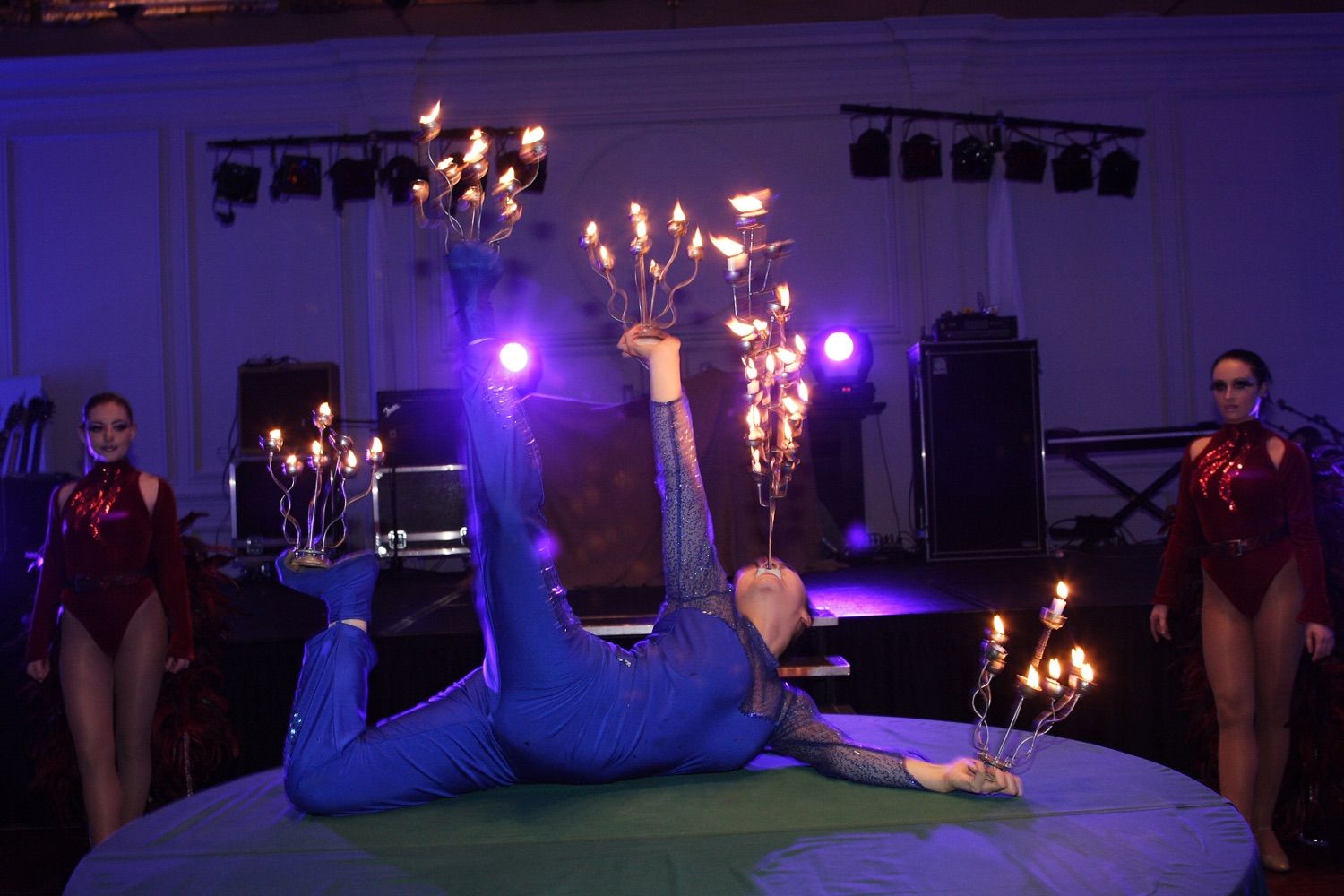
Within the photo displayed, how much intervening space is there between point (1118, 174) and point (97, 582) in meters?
7.59

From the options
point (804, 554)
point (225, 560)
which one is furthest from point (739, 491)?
point (225, 560)

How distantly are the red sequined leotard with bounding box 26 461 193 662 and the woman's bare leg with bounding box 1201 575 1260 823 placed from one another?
3549 mm

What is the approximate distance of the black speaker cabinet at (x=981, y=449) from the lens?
6750mm

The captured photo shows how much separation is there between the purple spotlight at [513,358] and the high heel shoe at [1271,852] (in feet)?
9.98

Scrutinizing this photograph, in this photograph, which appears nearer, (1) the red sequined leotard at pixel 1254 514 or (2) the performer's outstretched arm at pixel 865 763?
(2) the performer's outstretched arm at pixel 865 763

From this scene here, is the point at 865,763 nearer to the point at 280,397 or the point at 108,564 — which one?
the point at 108,564

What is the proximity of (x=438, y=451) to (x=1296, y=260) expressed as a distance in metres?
7.05

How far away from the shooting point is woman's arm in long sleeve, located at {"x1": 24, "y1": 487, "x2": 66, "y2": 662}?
3543 millimetres

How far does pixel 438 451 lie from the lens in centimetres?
721

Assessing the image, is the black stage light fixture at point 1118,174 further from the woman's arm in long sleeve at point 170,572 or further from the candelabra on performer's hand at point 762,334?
the woman's arm in long sleeve at point 170,572

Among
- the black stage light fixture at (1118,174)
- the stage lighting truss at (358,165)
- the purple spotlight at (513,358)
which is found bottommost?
the purple spotlight at (513,358)

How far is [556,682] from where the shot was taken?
86.7 inches

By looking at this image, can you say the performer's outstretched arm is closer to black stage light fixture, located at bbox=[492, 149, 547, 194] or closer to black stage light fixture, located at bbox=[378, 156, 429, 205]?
black stage light fixture, located at bbox=[492, 149, 547, 194]

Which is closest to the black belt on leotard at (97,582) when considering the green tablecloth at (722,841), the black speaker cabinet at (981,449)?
the green tablecloth at (722,841)
